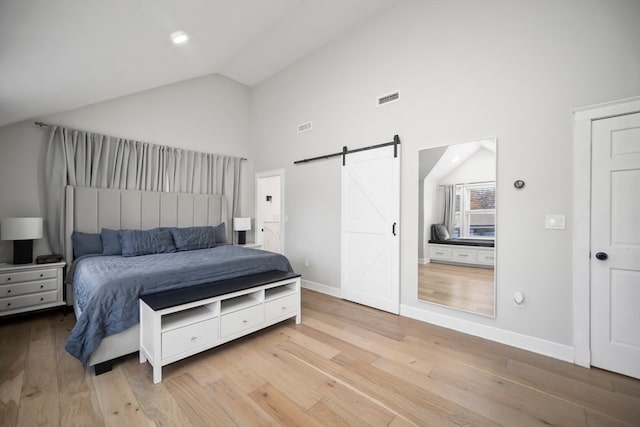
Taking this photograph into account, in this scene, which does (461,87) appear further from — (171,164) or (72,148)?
(72,148)

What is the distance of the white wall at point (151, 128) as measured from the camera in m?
3.10

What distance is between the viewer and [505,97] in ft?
8.13

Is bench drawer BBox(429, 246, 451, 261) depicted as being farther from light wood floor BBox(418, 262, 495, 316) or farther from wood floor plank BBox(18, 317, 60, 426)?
wood floor plank BBox(18, 317, 60, 426)

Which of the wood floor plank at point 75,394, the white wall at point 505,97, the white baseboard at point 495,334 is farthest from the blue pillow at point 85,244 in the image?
the white baseboard at point 495,334

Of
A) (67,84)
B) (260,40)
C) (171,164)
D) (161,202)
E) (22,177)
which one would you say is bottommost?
(161,202)

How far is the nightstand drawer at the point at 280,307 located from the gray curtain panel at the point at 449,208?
1.90 meters

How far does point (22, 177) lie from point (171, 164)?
168cm

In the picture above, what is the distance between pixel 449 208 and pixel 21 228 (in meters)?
4.76

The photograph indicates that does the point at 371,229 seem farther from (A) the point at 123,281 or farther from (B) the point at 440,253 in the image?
(A) the point at 123,281

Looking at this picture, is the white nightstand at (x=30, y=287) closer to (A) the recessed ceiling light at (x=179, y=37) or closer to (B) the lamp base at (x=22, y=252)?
(B) the lamp base at (x=22, y=252)

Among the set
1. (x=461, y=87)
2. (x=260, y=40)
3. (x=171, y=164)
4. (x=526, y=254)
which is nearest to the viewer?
(x=526, y=254)

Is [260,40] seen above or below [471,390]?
above

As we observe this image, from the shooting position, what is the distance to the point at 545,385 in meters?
1.86

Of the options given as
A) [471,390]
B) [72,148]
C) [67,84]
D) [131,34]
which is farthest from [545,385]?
[72,148]
